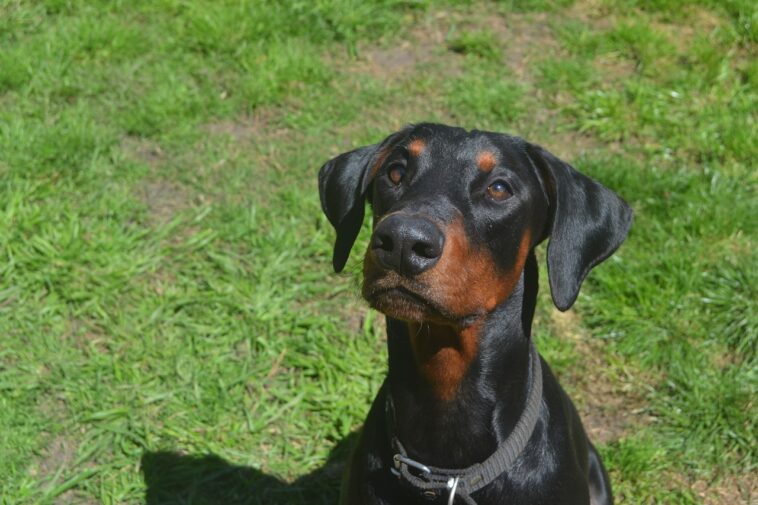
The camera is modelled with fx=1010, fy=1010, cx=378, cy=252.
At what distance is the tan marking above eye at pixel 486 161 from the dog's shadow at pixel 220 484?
190 cm

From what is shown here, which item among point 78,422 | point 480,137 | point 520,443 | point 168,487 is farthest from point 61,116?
point 520,443

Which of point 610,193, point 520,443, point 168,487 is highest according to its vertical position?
point 610,193

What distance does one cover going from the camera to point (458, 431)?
11.4 ft

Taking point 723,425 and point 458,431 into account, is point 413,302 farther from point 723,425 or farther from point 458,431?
point 723,425

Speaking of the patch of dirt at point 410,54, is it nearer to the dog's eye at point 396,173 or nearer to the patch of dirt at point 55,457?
the patch of dirt at point 55,457

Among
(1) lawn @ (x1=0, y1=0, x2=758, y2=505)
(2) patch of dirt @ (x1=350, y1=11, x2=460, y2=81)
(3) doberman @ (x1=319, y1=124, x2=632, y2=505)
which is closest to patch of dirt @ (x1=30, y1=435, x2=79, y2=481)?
(1) lawn @ (x1=0, y1=0, x2=758, y2=505)

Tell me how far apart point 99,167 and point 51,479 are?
87.9 inches

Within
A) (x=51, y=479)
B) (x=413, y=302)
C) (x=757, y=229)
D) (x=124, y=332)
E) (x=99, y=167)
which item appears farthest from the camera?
(x=99, y=167)

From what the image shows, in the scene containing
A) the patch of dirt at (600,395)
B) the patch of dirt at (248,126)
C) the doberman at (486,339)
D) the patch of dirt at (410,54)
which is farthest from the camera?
the patch of dirt at (410,54)

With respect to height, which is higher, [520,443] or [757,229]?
[520,443]

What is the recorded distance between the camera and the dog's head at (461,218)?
3.06 m

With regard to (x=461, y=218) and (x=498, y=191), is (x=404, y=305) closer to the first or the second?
(x=461, y=218)

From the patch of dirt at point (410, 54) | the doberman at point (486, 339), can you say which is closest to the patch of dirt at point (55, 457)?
the doberman at point (486, 339)

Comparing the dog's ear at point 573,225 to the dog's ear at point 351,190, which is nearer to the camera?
the dog's ear at point 573,225
